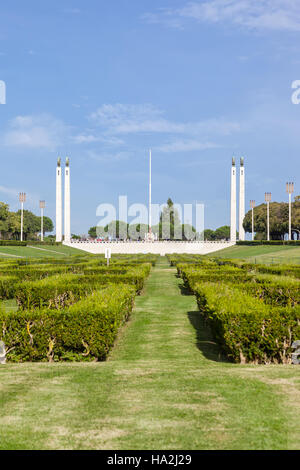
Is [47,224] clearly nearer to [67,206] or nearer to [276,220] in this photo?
[67,206]

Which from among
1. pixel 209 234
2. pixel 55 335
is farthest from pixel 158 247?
pixel 209 234

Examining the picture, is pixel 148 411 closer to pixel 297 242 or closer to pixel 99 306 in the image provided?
pixel 99 306

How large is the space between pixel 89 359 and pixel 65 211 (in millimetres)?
89951

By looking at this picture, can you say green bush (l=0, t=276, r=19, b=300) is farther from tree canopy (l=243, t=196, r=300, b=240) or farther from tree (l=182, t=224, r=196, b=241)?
tree (l=182, t=224, r=196, b=241)

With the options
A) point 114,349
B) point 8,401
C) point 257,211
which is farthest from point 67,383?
point 257,211

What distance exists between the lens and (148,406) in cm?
538

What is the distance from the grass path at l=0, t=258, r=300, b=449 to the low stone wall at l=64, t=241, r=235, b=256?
280ft

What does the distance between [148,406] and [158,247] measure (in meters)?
89.0

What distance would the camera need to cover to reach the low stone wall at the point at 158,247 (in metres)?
93.9

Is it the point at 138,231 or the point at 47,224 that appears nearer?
the point at 138,231

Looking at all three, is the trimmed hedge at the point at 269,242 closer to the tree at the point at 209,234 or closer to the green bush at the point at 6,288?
the green bush at the point at 6,288

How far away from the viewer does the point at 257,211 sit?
352 ft


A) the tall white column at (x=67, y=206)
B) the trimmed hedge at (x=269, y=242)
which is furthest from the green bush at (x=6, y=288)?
the tall white column at (x=67, y=206)
